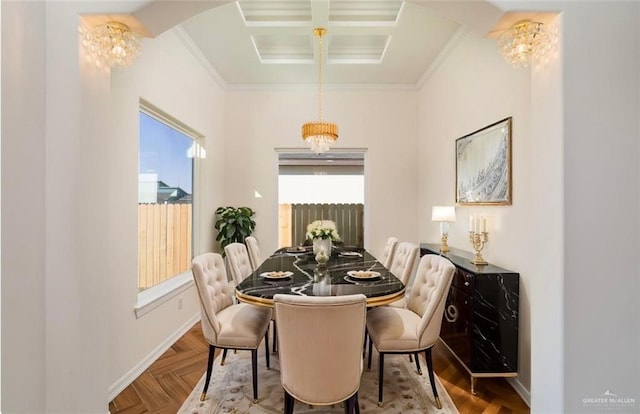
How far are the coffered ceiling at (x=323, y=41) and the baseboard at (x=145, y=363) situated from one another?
3266mm

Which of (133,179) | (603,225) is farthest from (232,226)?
(603,225)

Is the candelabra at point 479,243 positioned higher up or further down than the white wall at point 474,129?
further down

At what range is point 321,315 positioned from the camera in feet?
4.94

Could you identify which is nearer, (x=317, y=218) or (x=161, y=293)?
(x=161, y=293)

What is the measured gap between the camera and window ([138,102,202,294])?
295 cm

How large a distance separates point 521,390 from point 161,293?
3230mm

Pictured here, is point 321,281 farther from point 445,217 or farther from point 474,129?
point 474,129

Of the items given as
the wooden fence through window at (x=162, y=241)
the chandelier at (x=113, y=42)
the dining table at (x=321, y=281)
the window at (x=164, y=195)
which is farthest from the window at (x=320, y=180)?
the chandelier at (x=113, y=42)

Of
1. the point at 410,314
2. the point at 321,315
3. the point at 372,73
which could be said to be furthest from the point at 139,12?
the point at 372,73

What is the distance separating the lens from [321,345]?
1561 millimetres

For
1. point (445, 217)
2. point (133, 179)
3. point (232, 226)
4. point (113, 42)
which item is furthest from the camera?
point (232, 226)

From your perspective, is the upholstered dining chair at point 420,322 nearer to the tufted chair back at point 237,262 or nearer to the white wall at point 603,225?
the white wall at point 603,225

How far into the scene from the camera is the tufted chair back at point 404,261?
9.24ft

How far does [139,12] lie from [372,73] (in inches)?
134
